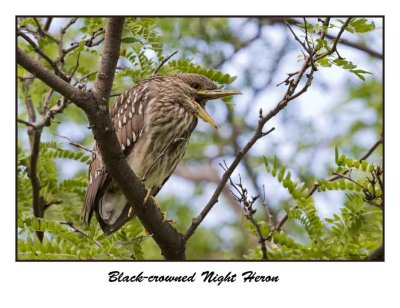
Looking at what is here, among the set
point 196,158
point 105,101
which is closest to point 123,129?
point 105,101

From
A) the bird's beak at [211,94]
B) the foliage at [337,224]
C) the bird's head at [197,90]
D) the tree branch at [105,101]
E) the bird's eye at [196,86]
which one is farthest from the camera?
the bird's eye at [196,86]

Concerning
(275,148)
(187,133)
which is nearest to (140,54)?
(187,133)

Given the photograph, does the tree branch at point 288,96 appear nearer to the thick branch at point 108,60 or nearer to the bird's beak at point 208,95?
the thick branch at point 108,60

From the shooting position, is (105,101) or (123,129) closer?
(105,101)

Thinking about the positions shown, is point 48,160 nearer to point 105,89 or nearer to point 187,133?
point 187,133

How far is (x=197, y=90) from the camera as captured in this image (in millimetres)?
4660

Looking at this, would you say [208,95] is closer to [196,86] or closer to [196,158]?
[196,86]

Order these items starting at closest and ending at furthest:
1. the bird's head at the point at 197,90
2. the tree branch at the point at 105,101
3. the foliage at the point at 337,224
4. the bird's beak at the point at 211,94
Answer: the tree branch at the point at 105,101
the foliage at the point at 337,224
the bird's beak at the point at 211,94
the bird's head at the point at 197,90

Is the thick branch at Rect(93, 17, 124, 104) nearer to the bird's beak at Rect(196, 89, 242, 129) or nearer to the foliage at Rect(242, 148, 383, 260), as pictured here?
the foliage at Rect(242, 148, 383, 260)

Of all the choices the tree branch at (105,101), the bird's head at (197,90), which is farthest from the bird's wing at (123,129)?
the tree branch at (105,101)

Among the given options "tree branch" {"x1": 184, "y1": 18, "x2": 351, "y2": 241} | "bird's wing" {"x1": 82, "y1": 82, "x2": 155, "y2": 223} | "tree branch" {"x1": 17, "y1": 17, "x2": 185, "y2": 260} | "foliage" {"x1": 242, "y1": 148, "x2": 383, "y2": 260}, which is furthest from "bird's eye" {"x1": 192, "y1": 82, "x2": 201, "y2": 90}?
"tree branch" {"x1": 184, "y1": 18, "x2": 351, "y2": 241}

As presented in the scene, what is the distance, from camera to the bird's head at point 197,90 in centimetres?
455

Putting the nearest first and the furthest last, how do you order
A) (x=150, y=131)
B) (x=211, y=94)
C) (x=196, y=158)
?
(x=150, y=131)
(x=211, y=94)
(x=196, y=158)

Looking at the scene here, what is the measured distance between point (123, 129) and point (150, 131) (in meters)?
0.20
